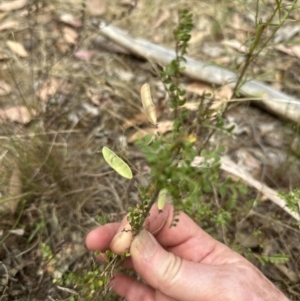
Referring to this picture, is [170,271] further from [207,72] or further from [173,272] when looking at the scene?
[207,72]

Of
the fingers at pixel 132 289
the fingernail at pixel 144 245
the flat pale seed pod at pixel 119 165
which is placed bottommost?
the fingers at pixel 132 289

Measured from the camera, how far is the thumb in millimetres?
1170

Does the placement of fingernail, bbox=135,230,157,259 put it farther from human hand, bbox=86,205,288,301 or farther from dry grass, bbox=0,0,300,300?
dry grass, bbox=0,0,300,300

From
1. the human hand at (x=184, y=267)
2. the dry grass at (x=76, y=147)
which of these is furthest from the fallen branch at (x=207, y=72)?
the human hand at (x=184, y=267)

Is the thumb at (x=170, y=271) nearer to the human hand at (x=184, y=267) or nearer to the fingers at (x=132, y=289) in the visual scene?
the human hand at (x=184, y=267)

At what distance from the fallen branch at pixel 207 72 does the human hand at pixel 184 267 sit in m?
0.79

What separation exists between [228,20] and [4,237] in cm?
179

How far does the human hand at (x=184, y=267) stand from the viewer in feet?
3.87

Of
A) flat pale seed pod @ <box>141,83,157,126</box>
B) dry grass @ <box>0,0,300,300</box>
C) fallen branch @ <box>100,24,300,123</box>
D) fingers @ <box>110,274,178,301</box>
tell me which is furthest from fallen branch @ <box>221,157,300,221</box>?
flat pale seed pod @ <box>141,83,157,126</box>

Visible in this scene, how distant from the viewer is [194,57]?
2.36m

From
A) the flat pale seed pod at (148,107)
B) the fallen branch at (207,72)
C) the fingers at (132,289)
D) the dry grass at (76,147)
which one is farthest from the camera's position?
the fallen branch at (207,72)

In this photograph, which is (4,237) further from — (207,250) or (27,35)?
(27,35)

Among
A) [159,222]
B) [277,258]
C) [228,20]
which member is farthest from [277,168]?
[228,20]

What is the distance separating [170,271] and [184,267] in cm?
4
